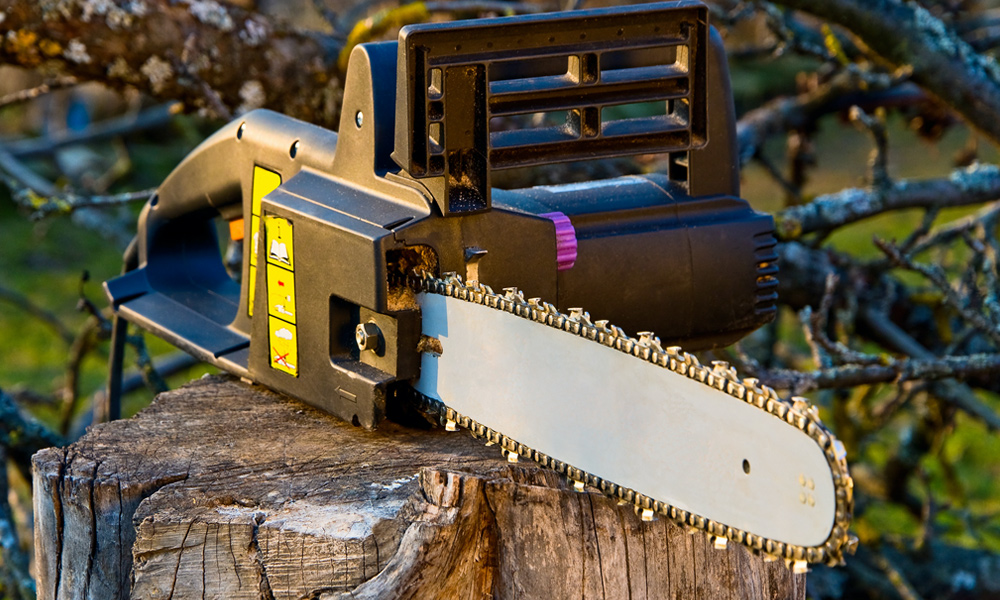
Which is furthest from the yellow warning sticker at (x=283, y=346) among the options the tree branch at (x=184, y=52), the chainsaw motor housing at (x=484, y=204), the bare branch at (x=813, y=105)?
the bare branch at (x=813, y=105)

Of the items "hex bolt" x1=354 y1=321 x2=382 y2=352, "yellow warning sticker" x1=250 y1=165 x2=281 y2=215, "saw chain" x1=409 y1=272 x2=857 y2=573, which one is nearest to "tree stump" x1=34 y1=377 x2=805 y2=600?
"saw chain" x1=409 y1=272 x2=857 y2=573

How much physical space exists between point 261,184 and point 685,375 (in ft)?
2.91

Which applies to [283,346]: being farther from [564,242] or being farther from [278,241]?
[564,242]

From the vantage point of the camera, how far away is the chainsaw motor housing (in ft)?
4.70

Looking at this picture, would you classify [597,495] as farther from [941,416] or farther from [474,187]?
[941,416]

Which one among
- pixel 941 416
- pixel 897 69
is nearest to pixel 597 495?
pixel 897 69

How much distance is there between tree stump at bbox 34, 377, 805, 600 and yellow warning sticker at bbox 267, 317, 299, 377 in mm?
113

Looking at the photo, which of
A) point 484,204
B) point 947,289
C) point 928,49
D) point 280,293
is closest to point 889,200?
point 928,49

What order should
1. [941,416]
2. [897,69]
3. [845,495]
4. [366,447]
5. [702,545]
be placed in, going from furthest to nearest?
[941,416], [897,69], [366,447], [702,545], [845,495]

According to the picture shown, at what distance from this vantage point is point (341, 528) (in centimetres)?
134

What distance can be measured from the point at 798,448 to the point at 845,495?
7 centimetres

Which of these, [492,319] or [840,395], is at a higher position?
[492,319]

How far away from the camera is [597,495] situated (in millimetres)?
1427

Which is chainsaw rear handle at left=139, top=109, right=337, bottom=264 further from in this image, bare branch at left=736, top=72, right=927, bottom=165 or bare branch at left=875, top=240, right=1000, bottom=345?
bare branch at left=736, top=72, right=927, bottom=165
